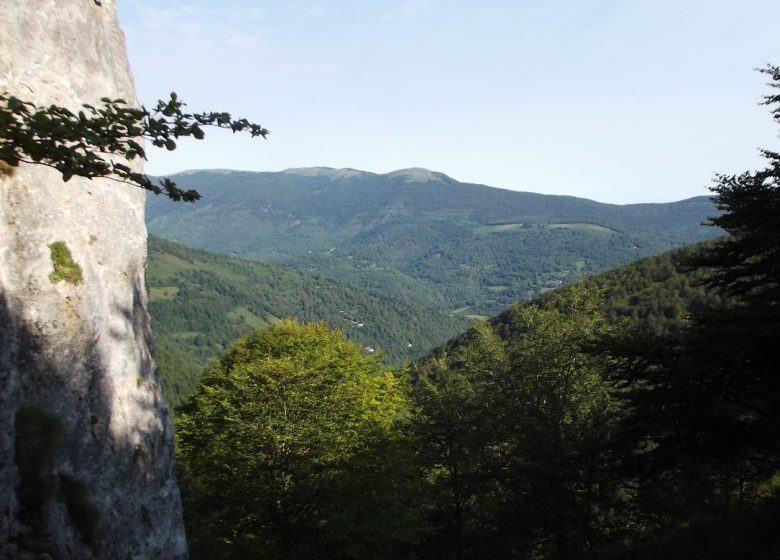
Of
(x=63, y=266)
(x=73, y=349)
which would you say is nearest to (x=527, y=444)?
(x=73, y=349)

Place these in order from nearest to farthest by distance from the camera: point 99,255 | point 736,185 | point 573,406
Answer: point 736,185
point 99,255
point 573,406

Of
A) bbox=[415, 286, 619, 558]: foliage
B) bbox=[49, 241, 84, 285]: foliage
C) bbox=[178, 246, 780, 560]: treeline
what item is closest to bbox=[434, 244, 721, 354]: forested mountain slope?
bbox=[415, 286, 619, 558]: foliage

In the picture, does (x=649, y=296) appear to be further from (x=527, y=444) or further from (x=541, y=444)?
(x=541, y=444)

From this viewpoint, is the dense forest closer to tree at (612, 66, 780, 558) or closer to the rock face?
tree at (612, 66, 780, 558)

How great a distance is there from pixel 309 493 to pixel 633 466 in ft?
37.3

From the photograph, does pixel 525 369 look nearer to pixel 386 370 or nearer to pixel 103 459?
pixel 386 370

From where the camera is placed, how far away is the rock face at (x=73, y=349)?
478 inches

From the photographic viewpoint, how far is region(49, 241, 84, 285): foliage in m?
14.1

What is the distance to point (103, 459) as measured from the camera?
48.0 ft

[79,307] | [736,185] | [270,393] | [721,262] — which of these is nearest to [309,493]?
[270,393]

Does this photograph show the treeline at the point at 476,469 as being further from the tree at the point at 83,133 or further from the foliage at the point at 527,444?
the tree at the point at 83,133

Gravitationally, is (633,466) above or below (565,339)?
below

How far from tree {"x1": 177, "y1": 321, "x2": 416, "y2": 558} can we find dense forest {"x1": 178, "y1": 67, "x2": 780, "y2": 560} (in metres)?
0.08

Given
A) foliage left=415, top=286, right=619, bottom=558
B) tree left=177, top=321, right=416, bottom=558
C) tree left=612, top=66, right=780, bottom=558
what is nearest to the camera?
tree left=612, top=66, right=780, bottom=558
